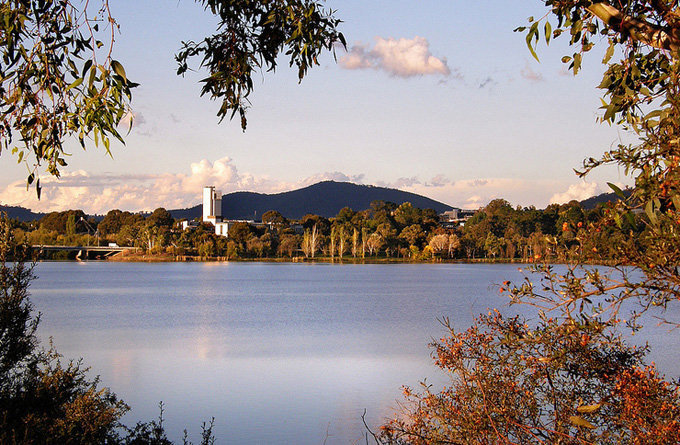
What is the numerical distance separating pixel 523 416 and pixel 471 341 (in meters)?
0.57

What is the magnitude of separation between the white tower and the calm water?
8439cm

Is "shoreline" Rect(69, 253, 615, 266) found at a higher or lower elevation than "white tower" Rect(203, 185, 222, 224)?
lower

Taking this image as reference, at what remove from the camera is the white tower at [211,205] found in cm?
11444

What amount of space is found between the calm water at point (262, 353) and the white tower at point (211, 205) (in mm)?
84393

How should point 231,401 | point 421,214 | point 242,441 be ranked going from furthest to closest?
point 421,214 < point 231,401 < point 242,441

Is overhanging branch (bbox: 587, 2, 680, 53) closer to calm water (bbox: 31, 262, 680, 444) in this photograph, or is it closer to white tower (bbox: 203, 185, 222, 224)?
calm water (bbox: 31, 262, 680, 444)

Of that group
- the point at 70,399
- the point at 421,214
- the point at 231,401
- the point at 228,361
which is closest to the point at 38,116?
the point at 70,399

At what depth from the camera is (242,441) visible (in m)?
7.96

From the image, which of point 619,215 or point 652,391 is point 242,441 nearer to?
point 652,391

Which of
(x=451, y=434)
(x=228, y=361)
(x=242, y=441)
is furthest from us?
(x=228, y=361)

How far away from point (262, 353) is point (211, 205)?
104 m

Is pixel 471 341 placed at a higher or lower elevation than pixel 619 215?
lower

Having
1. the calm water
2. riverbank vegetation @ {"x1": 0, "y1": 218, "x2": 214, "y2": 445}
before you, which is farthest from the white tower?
riverbank vegetation @ {"x1": 0, "y1": 218, "x2": 214, "y2": 445}

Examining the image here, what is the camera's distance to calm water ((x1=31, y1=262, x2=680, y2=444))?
29.7ft
